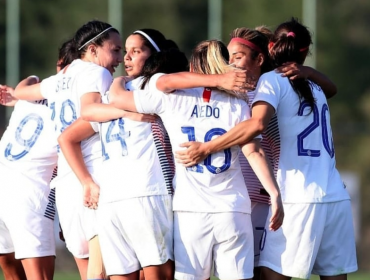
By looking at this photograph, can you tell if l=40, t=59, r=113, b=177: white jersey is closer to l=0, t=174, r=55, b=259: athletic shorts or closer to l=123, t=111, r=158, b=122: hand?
l=0, t=174, r=55, b=259: athletic shorts

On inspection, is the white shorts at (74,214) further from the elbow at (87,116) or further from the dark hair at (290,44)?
the dark hair at (290,44)

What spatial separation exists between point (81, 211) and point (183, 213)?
3.42ft

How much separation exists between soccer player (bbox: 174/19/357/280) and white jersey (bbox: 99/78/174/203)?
0.71 meters

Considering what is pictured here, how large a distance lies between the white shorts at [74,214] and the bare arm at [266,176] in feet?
4.35

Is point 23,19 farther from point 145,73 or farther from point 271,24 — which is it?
point 145,73

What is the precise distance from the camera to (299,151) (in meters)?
6.08

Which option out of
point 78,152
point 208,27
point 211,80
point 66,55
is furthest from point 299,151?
point 208,27

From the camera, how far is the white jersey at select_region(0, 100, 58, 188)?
275 inches

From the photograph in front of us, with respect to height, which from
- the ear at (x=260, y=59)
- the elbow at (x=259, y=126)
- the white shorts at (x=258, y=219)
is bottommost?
the white shorts at (x=258, y=219)

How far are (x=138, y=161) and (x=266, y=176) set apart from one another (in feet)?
2.76

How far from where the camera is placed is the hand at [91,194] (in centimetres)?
636

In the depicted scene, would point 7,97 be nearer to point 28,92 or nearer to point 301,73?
point 28,92

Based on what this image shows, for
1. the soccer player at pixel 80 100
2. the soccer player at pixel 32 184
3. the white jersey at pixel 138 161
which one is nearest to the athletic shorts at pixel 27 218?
the soccer player at pixel 32 184

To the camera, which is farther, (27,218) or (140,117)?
(27,218)
